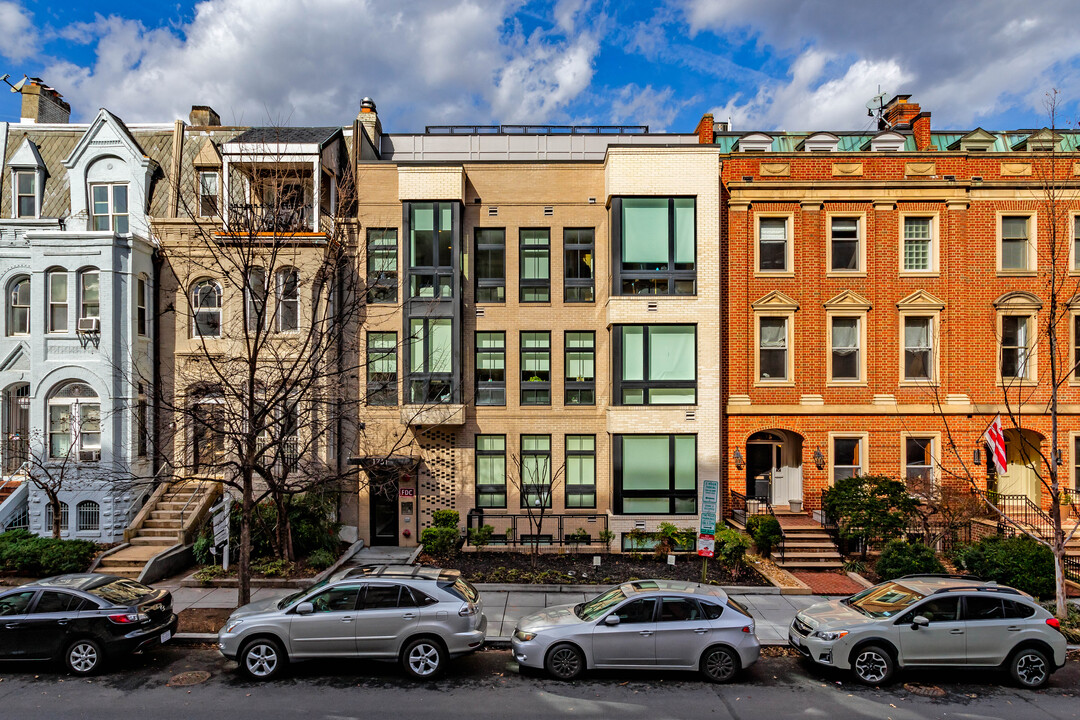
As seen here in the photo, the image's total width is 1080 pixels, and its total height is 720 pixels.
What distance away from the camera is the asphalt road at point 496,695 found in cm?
904

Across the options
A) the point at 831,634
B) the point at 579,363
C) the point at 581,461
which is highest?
the point at 579,363

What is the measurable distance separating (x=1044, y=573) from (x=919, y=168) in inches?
479

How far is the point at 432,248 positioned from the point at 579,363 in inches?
234

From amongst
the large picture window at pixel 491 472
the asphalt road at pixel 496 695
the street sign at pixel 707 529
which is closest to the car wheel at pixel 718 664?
the asphalt road at pixel 496 695

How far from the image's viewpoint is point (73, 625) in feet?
33.6

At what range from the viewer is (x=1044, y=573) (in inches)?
556

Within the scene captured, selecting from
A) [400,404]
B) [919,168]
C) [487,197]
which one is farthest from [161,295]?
[919,168]

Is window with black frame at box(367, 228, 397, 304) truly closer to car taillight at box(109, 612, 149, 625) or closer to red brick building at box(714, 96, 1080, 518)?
red brick building at box(714, 96, 1080, 518)

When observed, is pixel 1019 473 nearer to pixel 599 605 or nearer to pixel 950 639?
pixel 950 639

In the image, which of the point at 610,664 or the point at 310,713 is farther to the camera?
the point at 610,664

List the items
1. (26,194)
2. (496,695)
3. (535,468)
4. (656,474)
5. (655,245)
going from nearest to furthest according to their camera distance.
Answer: (496,695), (656,474), (655,245), (535,468), (26,194)

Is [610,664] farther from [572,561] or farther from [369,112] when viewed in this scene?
[369,112]

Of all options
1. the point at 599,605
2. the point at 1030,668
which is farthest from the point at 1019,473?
the point at 599,605

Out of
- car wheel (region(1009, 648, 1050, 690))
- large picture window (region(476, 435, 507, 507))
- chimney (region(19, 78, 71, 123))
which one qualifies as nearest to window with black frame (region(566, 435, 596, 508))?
large picture window (region(476, 435, 507, 507))
